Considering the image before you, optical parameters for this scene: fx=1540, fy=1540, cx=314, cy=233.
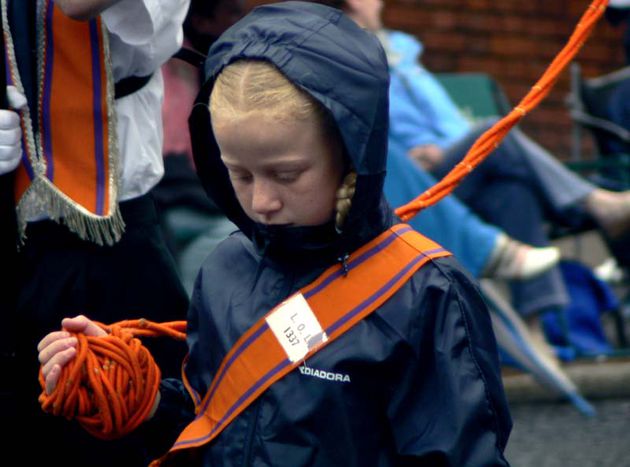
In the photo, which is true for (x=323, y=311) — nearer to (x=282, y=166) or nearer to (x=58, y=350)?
(x=282, y=166)

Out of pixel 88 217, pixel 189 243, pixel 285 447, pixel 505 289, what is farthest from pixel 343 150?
pixel 505 289

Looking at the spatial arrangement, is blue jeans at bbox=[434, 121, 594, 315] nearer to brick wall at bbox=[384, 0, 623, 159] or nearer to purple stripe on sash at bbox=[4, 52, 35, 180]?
purple stripe on sash at bbox=[4, 52, 35, 180]

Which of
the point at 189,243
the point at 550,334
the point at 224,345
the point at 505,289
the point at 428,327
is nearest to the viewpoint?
the point at 428,327

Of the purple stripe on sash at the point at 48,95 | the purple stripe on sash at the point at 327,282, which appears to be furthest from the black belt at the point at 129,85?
the purple stripe on sash at the point at 327,282

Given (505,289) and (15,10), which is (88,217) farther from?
(505,289)

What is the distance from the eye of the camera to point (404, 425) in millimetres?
2393

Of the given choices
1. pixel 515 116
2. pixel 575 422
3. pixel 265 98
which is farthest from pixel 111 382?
pixel 575 422

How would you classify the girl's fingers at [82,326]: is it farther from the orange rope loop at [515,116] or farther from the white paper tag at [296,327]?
the orange rope loop at [515,116]

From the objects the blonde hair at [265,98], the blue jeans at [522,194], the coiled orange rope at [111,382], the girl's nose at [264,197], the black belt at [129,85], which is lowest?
the blue jeans at [522,194]

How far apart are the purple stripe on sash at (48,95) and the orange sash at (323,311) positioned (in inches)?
26.8

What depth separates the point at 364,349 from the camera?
2.40 m

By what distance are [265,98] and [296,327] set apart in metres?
0.39

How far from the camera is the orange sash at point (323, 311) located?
96.1 inches

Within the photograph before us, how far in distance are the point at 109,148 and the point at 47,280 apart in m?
0.29
